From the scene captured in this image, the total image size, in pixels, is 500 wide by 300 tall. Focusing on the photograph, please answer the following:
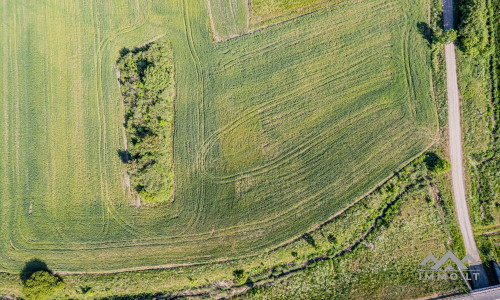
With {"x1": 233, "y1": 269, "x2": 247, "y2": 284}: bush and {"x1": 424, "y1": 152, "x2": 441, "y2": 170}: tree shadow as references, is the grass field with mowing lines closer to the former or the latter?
{"x1": 424, "y1": 152, "x2": 441, "y2": 170}: tree shadow

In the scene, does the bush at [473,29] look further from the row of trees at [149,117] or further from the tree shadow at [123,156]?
the tree shadow at [123,156]

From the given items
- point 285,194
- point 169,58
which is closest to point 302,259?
point 285,194

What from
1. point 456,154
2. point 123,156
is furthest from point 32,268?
point 456,154

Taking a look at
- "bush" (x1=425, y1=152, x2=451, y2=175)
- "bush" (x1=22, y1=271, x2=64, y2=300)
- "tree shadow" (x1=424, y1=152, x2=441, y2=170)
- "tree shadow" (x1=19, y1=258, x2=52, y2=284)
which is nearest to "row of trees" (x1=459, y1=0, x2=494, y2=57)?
"tree shadow" (x1=424, y1=152, x2=441, y2=170)

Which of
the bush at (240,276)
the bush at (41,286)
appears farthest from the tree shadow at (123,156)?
the bush at (240,276)

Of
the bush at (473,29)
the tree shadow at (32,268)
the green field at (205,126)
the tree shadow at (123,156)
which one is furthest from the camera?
the bush at (473,29)

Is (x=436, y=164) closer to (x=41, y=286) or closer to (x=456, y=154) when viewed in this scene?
(x=456, y=154)

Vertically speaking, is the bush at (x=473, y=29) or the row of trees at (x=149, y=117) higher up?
the bush at (x=473, y=29)
